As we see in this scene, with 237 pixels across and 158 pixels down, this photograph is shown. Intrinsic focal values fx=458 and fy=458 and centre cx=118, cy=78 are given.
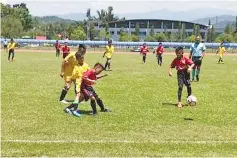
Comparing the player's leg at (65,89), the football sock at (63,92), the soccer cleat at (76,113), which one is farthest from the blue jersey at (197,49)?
the soccer cleat at (76,113)

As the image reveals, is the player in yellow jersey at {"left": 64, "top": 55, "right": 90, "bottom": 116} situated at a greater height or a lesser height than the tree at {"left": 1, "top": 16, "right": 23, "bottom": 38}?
lesser

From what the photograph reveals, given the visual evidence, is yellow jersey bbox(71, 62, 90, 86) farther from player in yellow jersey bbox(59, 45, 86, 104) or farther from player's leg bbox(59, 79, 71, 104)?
player's leg bbox(59, 79, 71, 104)

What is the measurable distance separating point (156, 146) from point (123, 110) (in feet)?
13.5

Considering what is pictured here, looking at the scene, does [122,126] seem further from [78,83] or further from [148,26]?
[148,26]

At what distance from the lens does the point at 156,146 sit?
8.37 meters

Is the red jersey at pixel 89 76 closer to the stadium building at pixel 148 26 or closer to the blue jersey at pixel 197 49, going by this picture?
the blue jersey at pixel 197 49

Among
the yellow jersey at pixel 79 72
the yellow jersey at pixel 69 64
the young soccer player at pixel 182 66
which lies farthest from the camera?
the yellow jersey at pixel 69 64

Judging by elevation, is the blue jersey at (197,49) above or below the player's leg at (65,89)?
above

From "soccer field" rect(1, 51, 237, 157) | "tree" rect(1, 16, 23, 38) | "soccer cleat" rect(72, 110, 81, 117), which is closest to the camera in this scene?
"soccer field" rect(1, 51, 237, 157)

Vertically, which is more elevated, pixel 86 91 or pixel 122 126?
pixel 86 91

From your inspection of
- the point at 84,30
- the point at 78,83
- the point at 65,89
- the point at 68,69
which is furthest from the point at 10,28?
the point at 78,83

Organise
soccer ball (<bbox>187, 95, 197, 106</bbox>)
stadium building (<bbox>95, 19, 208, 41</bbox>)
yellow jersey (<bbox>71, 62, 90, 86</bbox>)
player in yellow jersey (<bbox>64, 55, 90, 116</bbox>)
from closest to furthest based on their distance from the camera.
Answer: player in yellow jersey (<bbox>64, 55, 90, 116</bbox>)
yellow jersey (<bbox>71, 62, 90, 86</bbox>)
soccer ball (<bbox>187, 95, 197, 106</bbox>)
stadium building (<bbox>95, 19, 208, 41</bbox>)

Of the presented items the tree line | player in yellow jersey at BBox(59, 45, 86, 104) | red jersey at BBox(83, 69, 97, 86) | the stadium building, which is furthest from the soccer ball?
the stadium building

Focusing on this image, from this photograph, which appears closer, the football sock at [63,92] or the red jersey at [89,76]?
the red jersey at [89,76]
